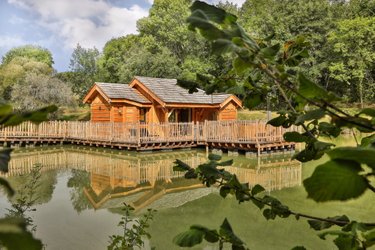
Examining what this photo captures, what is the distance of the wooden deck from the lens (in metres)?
17.6

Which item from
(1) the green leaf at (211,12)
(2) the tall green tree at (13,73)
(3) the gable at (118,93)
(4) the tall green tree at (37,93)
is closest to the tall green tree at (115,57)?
(2) the tall green tree at (13,73)

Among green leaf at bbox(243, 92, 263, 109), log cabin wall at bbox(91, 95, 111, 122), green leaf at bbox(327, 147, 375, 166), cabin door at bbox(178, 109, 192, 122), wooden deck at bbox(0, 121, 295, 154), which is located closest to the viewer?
green leaf at bbox(327, 147, 375, 166)

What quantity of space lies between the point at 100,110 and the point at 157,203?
15.7m

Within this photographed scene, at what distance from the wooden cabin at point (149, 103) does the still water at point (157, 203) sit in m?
6.18

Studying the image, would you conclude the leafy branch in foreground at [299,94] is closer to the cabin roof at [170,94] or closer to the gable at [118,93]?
the cabin roof at [170,94]

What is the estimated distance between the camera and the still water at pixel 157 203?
6558mm

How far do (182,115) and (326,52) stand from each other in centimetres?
1937

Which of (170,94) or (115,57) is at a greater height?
(115,57)

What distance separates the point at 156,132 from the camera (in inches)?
837

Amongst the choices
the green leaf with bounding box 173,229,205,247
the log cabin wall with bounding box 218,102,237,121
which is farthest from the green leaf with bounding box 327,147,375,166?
the log cabin wall with bounding box 218,102,237,121

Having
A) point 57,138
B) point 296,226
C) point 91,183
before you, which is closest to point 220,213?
point 296,226

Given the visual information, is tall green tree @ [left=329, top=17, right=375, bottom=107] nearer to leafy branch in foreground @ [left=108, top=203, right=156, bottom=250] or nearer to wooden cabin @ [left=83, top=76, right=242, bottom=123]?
wooden cabin @ [left=83, top=76, right=242, bottom=123]

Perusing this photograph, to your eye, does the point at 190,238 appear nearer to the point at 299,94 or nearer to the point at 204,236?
the point at 204,236

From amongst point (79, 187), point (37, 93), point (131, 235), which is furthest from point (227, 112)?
point (131, 235)
